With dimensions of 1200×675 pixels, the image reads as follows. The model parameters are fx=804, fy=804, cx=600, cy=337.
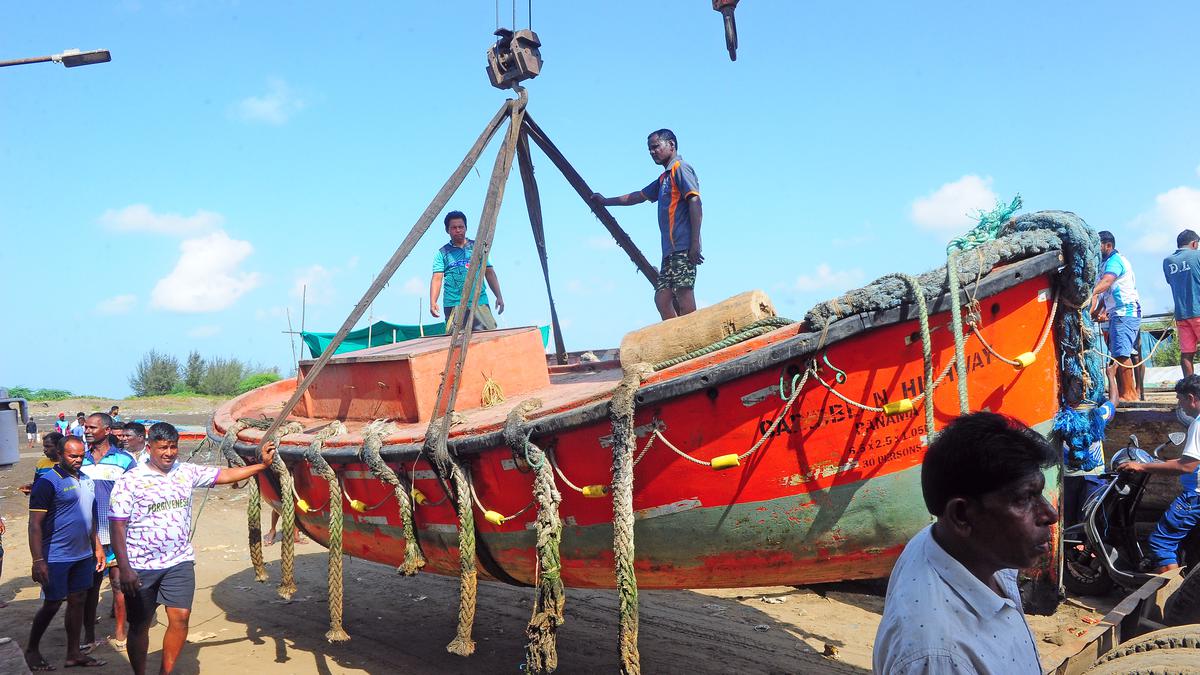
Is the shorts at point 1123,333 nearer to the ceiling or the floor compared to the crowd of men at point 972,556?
nearer to the ceiling

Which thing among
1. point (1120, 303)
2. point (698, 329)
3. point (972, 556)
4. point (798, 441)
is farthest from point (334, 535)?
point (1120, 303)

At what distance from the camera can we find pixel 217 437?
19.4 feet

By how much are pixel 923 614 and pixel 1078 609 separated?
4824 mm

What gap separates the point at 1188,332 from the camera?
714 cm

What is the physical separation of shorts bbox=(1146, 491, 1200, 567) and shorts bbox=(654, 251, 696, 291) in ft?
9.53

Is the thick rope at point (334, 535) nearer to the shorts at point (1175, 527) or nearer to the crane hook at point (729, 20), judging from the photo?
the crane hook at point (729, 20)

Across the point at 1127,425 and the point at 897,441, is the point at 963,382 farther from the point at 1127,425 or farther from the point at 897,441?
the point at 1127,425

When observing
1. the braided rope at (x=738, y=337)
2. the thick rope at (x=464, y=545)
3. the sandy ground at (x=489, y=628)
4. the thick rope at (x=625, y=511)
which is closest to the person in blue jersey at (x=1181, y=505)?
the sandy ground at (x=489, y=628)

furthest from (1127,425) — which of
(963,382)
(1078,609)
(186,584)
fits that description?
(186,584)

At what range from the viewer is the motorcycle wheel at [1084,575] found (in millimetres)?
5227

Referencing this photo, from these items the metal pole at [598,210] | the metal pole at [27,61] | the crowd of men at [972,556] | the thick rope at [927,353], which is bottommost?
the crowd of men at [972,556]

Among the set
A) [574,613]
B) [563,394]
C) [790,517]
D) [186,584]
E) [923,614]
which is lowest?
[574,613]

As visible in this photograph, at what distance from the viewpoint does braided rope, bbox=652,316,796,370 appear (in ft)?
11.3

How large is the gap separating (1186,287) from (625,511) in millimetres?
6299
